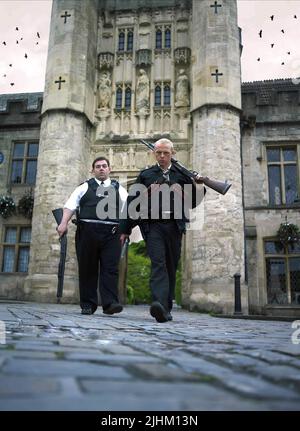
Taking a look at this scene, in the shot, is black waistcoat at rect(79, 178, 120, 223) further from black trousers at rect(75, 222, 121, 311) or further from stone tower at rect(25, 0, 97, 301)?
stone tower at rect(25, 0, 97, 301)

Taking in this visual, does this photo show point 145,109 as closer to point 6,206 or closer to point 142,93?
point 142,93

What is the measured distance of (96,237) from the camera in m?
5.29

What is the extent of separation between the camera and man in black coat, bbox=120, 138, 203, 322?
4.48m

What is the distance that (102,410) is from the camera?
0.91 m

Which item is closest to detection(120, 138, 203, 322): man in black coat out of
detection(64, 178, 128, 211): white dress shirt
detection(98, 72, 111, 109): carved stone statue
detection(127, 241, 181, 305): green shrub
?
detection(64, 178, 128, 211): white dress shirt

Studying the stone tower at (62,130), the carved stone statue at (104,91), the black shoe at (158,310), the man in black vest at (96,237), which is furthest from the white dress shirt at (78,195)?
the carved stone statue at (104,91)

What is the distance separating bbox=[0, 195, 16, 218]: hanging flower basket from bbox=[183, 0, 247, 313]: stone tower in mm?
6129

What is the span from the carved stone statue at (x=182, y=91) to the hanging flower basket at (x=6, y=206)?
6.50 meters

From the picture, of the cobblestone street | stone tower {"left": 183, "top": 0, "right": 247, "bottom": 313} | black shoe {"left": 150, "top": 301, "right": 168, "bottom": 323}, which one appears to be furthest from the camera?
stone tower {"left": 183, "top": 0, "right": 247, "bottom": 313}

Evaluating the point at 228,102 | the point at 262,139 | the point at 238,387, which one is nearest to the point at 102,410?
the point at 238,387

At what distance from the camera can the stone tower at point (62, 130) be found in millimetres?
12508

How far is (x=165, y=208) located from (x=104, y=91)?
11368mm

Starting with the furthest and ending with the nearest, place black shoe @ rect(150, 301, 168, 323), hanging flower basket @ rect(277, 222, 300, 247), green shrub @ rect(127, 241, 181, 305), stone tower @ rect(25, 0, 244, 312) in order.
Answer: green shrub @ rect(127, 241, 181, 305) → hanging flower basket @ rect(277, 222, 300, 247) → stone tower @ rect(25, 0, 244, 312) → black shoe @ rect(150, 301, 168, 323)

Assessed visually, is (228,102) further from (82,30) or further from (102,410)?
(102,410)
